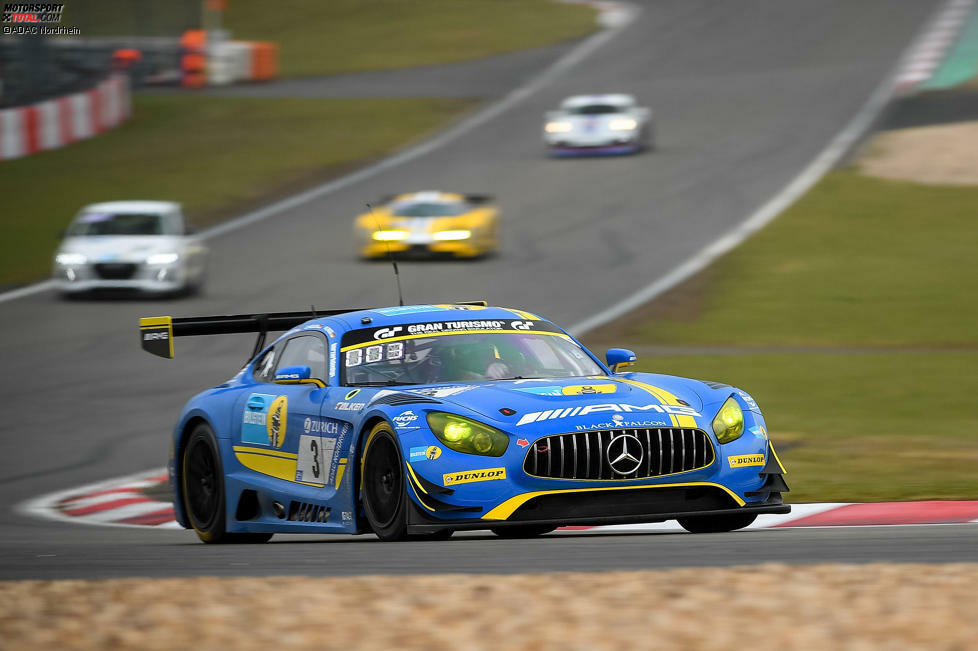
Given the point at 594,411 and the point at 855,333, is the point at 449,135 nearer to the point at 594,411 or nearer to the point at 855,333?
the point at 855,333

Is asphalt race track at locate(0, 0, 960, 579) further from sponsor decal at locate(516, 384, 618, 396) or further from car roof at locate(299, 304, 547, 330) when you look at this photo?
car roof at locate(299, 304, 547, 330)

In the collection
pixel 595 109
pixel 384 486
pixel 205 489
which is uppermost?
pixel 595 109

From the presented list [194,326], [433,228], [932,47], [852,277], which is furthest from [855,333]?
[932,47]

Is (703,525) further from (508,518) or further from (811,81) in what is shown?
(811,81)

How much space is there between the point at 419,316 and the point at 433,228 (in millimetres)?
17508

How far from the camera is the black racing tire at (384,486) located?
7.94 metres

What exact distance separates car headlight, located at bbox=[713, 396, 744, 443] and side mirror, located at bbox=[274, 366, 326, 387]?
2.13 metres

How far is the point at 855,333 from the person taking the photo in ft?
66.1

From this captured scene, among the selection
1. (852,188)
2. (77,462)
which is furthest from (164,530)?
(852,188)

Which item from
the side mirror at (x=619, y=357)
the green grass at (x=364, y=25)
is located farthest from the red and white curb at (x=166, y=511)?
the green grass at (x=364, y=25)

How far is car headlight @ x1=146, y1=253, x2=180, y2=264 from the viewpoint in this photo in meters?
23.0

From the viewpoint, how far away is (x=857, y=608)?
5.45 meters

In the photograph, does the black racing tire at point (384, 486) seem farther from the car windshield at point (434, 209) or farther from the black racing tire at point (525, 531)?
the car windshield at point (434, 209)

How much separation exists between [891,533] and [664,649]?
10.9 feet
